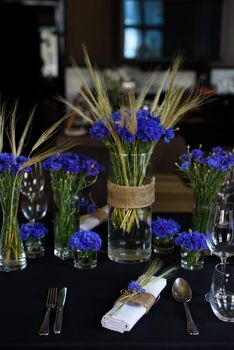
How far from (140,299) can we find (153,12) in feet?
13.6

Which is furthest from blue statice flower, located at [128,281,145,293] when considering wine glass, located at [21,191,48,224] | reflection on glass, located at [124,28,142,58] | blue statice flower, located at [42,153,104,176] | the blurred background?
reflection on glass, located at [124,28,142,58]

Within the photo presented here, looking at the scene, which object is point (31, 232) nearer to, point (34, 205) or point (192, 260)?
point (34, 205)

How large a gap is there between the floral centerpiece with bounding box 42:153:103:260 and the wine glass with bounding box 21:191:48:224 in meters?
0.19

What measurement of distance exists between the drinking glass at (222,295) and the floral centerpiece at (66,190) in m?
0.43

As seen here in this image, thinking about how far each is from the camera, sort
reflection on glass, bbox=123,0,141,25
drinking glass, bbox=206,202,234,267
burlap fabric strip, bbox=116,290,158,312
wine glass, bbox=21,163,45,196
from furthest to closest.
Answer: reflection on glass, bbox=123,0,141,25 < wine glass, bbox=21,163,45,196 < drinking glass, bbox=206,202,234,267 < burlap fabric strip, bbox=116,290,158,312

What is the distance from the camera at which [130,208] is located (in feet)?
4.29

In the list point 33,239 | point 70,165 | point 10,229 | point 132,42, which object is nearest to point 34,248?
point 33,239

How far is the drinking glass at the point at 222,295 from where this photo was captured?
1.04m

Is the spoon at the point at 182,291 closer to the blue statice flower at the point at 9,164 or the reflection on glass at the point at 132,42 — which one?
the blue statice flower at the point at 9,164

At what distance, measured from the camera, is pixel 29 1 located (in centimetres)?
477

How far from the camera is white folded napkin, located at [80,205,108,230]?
1.53 meters

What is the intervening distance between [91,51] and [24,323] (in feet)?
14.0

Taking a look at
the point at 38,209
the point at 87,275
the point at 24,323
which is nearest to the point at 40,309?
the point at 24,323

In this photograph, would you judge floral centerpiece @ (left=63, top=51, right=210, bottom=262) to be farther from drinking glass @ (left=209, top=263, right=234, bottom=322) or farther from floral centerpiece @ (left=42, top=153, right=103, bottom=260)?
drinking glass @ (left=209, top=263, right=234, bottom=322)
